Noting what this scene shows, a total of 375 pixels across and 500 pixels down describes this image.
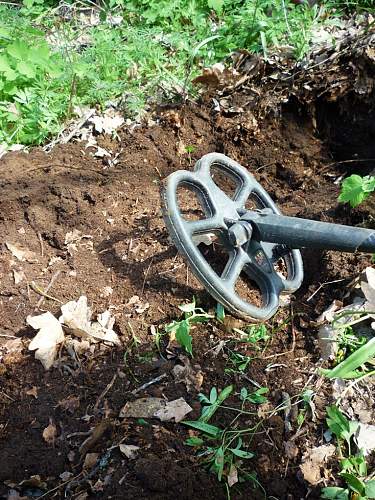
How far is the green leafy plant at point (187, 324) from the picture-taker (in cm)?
220

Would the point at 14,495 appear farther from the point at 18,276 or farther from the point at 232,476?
the point at 18,276

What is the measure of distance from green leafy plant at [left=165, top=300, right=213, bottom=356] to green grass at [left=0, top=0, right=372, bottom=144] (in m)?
1.47

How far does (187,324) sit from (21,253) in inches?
38.6

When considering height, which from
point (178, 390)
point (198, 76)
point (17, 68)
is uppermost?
point (17, 68)

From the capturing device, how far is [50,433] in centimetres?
208

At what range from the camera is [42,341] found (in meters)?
2.37

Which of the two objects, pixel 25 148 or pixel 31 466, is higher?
pixel 25 148

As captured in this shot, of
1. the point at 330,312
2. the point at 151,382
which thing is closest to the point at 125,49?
the point at 330,312

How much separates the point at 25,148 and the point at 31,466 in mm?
1905

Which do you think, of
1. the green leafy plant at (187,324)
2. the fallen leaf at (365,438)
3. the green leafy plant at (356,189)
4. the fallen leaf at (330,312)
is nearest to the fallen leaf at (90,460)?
the green leafy plant at (187,324)

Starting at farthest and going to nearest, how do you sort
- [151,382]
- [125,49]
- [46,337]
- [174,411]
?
1. [125,49]
2. [46,337]
3. [151,382]
4. [174,411]

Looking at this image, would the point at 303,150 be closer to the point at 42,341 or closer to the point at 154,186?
the point at 154,186

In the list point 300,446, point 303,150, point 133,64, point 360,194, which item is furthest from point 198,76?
point 300,446

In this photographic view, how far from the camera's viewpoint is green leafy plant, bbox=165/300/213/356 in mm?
2201
